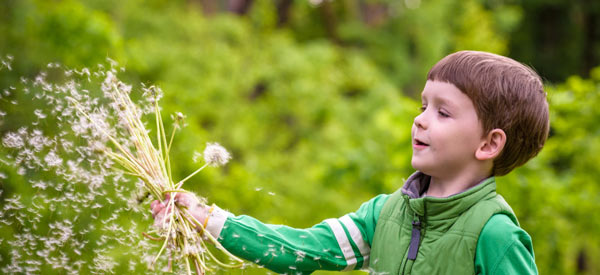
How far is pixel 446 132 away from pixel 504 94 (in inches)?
7.8

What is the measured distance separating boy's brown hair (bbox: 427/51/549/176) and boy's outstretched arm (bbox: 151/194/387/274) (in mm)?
437

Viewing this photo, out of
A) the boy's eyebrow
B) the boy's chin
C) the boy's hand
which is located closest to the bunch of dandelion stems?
the boy's hand

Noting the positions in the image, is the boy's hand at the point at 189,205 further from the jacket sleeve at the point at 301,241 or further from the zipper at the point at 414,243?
the zipper at the point at 414,243

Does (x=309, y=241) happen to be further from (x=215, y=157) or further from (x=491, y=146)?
(x=491, y=146)

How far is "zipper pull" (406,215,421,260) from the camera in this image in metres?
1.64

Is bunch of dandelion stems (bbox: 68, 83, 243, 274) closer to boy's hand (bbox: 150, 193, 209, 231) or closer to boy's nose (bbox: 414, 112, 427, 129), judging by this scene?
boy's hand (bbox: 150, 193, 209, 231)

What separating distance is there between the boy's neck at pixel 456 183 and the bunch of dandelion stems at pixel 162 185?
0.61 m

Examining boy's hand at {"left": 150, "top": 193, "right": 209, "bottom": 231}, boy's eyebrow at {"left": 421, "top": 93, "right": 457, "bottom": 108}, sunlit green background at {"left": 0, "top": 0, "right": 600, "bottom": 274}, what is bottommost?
boy's hand at {"left": 150, "top": 193, "right": 209, "bottom": 231}

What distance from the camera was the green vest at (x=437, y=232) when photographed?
5.14 ft

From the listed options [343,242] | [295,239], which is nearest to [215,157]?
[295,239]

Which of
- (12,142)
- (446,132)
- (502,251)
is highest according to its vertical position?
(12,142)

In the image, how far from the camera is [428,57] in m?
10.5

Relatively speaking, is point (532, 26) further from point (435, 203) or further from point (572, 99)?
point (435, 203)

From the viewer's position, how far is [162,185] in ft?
5.77
